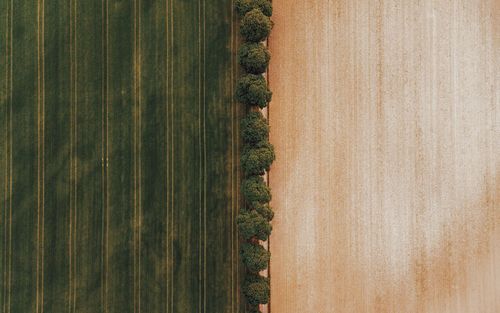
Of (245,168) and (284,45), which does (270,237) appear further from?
(284,45)

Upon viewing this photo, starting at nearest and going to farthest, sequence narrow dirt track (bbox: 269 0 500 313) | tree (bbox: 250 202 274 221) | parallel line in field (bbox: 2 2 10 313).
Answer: tree (bbox: 250 202 274 221)
parallel line in field (bbox: 2 2 10 313)
narrow dirt track (bbox: 269 0 500 313)

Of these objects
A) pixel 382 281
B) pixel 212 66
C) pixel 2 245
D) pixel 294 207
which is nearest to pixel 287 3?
pixel 212 66

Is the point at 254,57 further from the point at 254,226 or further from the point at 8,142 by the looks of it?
the point at 8,142

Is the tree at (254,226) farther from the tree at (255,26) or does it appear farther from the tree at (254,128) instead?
the tree at (255,26)

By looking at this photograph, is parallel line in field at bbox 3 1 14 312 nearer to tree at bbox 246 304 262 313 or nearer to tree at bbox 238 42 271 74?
tree at bbox 238 42 271 74

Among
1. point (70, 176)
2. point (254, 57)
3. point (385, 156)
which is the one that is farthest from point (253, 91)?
point (70, 176)

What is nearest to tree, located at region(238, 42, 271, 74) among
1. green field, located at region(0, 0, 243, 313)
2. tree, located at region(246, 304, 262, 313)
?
green field, located at region(0, 0, 243, 313)

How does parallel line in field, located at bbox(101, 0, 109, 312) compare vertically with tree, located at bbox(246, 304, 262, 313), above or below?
above
